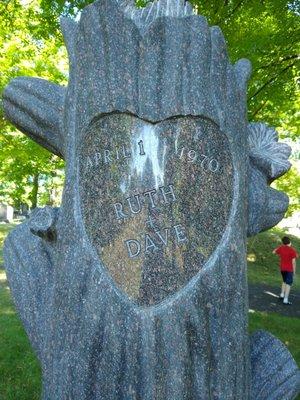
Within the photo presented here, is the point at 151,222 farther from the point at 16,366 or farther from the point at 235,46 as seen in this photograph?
the point at 235,46

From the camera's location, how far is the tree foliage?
28.6ft

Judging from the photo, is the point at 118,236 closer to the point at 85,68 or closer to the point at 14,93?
the point at 85,68

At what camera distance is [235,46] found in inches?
334

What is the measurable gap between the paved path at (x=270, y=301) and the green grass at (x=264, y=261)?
140cm

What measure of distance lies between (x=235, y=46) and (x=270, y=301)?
22.7ft

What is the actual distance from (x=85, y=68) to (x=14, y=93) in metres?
0.90

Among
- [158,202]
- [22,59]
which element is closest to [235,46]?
[158,202]

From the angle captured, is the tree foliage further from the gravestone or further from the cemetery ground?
the gravestone

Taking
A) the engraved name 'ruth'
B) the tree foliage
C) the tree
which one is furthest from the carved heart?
the tree

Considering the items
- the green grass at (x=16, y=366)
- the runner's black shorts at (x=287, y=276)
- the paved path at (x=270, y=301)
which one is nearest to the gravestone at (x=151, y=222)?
the green grass at (x=16, y=366)

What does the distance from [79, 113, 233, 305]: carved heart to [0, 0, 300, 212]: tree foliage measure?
5553 mm

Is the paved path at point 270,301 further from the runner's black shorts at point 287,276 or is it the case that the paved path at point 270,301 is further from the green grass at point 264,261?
the green grass at point 264,261

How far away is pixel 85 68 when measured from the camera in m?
3.39

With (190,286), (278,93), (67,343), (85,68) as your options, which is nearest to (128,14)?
(85,68)
